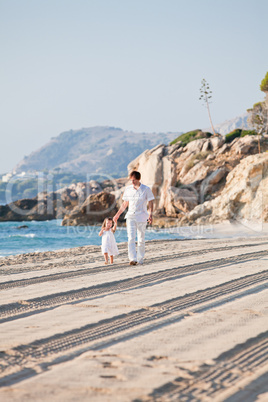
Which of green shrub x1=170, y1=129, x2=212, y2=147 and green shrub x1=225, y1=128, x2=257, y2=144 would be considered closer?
green shrub x1=225, y1=128, x2=257, y2=144

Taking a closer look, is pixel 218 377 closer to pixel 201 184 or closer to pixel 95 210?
pixel 201 184

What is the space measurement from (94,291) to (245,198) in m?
26.6

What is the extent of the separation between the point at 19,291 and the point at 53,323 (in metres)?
2.23

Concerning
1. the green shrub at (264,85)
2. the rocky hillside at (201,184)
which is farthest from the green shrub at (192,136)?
the green shrub at (264,85)

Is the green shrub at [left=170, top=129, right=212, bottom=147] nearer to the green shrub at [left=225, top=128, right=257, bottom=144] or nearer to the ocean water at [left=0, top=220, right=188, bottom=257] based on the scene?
the green shrub at [left=225, top=128, right=257, bottom=144]

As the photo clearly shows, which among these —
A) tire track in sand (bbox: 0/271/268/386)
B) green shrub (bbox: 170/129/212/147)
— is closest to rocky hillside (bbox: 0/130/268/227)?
green shrub (bbox: 170/129/212/147)

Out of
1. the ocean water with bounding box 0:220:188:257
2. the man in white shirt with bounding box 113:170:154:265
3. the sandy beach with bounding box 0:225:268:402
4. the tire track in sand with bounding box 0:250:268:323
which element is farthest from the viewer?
the ocean water with bounding box 0:220:188:257

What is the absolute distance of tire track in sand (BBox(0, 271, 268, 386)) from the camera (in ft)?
11.0

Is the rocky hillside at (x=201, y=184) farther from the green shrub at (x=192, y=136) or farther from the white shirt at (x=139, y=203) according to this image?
the white shirt at (x=139, y=203)

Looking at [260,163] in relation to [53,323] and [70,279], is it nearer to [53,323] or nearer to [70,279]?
[70,279]

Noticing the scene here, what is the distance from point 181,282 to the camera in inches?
271

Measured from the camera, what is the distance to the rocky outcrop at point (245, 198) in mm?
30266

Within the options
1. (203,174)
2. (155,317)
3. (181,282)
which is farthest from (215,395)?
(203,174)

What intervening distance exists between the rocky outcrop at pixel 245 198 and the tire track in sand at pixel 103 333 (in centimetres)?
2423
